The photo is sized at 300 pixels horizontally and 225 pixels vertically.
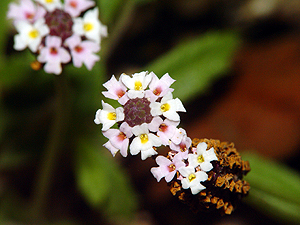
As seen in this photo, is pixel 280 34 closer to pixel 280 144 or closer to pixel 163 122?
pixel 280 144

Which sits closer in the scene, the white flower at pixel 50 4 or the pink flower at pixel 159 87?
the pink flower at pixel 159 87

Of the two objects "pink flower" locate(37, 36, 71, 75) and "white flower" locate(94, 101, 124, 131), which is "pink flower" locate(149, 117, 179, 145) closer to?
"white flower" locate(94, 101, 124, 131)

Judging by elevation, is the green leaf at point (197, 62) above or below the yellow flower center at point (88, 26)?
above

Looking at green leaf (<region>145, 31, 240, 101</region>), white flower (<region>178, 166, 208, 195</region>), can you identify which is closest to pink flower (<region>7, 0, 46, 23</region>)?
green leaf (<region>145, 31, 240, 101</region>)


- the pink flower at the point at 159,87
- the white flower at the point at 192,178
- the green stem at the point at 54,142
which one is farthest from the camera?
the green stem at the point at 54,142

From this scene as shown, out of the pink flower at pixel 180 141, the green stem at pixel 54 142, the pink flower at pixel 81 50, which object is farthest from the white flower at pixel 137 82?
the green stem at pixel 54 142

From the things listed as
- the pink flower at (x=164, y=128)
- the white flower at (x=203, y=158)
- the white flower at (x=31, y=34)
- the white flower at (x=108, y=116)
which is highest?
the white flower at (x=31, y=34)

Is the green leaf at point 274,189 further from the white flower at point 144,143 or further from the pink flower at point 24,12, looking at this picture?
the pink flower at point 24,12
